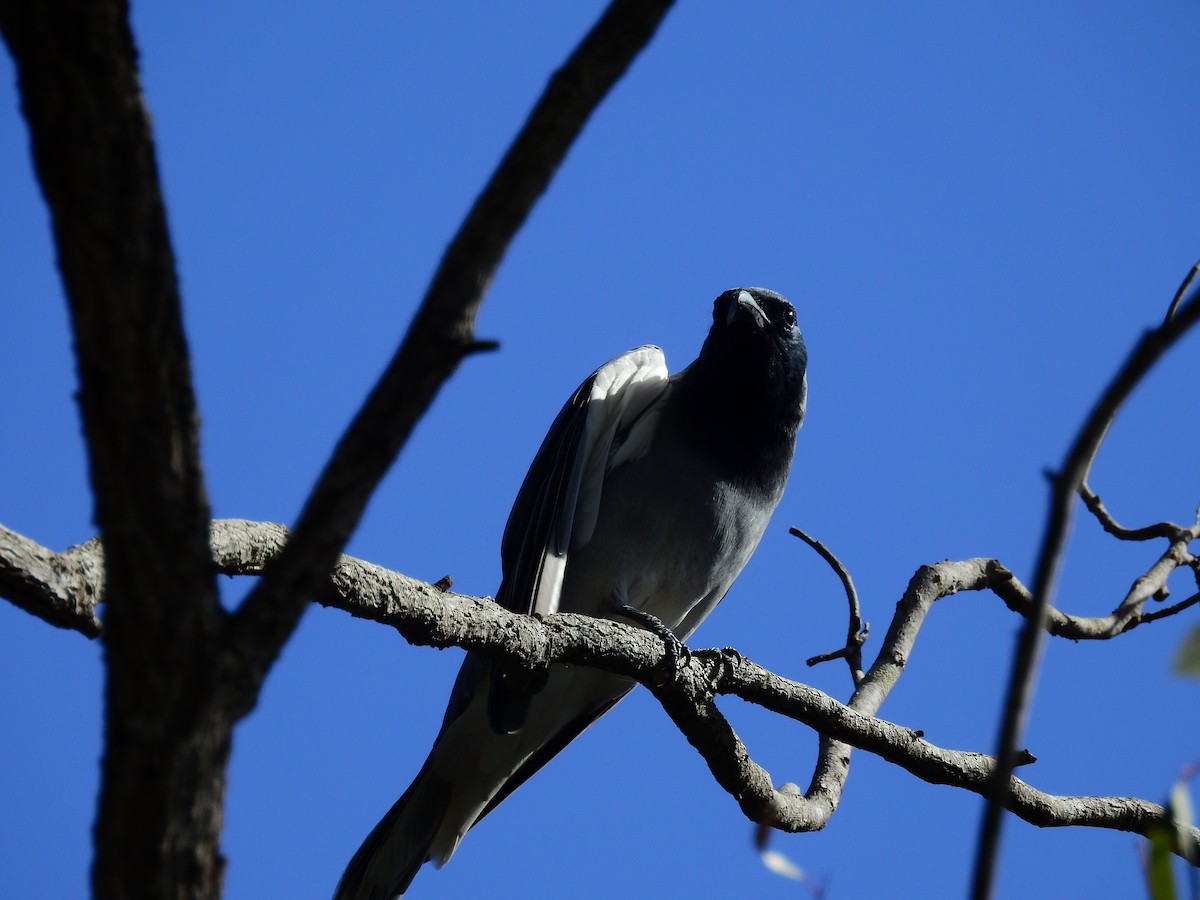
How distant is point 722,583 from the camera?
17.6 ft

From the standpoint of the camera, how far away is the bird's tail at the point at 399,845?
4.56 meters

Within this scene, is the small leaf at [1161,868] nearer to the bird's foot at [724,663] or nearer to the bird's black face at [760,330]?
the bird's foot at [724,663]

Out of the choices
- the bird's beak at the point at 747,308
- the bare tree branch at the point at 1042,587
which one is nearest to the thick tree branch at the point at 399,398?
the bare tree branch at the point at 1042,587

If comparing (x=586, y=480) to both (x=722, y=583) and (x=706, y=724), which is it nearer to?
(x=722, y=583)

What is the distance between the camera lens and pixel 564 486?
16.4 ft

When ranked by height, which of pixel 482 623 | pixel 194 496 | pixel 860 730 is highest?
pixel 860 730

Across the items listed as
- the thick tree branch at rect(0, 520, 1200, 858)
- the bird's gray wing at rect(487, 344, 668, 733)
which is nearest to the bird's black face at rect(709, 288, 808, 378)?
the bird's gray wing at rect(487, 344, 668, 733)

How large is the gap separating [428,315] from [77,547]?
138cm

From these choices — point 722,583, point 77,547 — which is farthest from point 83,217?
point 722,583

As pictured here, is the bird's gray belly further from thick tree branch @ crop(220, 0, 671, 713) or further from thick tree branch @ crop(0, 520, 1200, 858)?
thick tree branch @ crop(220, 0, 671, 713)

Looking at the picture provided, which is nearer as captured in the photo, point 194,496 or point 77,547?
point 194,496

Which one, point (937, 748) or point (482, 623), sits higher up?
point (937, 748)

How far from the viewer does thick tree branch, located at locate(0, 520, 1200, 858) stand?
3.08 metres

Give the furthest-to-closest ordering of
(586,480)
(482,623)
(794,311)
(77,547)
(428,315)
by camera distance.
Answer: (794,311) → (586,480) → (482,623) → (77,547) → (428,315)
